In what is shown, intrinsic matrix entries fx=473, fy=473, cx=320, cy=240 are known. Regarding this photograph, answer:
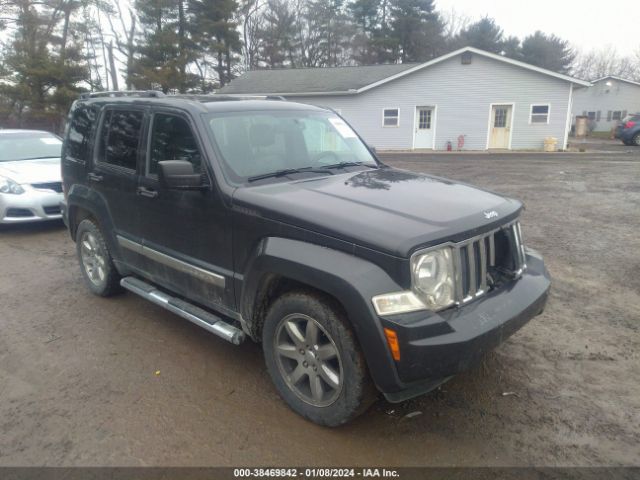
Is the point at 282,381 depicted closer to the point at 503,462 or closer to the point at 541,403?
the point at 503,462

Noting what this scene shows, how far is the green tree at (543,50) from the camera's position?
45969 mm

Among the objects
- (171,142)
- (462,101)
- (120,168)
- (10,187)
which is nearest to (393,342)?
(171,142)

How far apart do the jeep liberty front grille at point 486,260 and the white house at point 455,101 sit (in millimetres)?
21237

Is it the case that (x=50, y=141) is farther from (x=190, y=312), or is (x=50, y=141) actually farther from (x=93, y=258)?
→ (x=190, y=312)

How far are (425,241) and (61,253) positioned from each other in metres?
5.93

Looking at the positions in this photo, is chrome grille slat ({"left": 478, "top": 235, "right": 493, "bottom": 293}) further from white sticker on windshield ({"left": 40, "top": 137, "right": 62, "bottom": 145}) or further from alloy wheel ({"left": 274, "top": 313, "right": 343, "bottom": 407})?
white sticker on windshield ({"left": 40, "top": 137, "right": 62, "bottom": 145})

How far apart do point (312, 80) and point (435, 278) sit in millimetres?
26899

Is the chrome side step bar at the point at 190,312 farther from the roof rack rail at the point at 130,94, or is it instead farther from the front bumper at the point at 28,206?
the front bumper at the point at 28,206

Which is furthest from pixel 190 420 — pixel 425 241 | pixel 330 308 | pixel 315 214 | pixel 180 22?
pixel 180 22

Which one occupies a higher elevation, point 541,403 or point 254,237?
point 254,237

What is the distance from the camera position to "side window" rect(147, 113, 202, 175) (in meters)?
3.55

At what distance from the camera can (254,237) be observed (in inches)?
122

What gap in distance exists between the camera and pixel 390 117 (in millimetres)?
25562

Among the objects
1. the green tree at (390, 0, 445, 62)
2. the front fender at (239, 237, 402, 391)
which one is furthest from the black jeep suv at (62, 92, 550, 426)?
the green tree at (390, 0, 445, 62)
